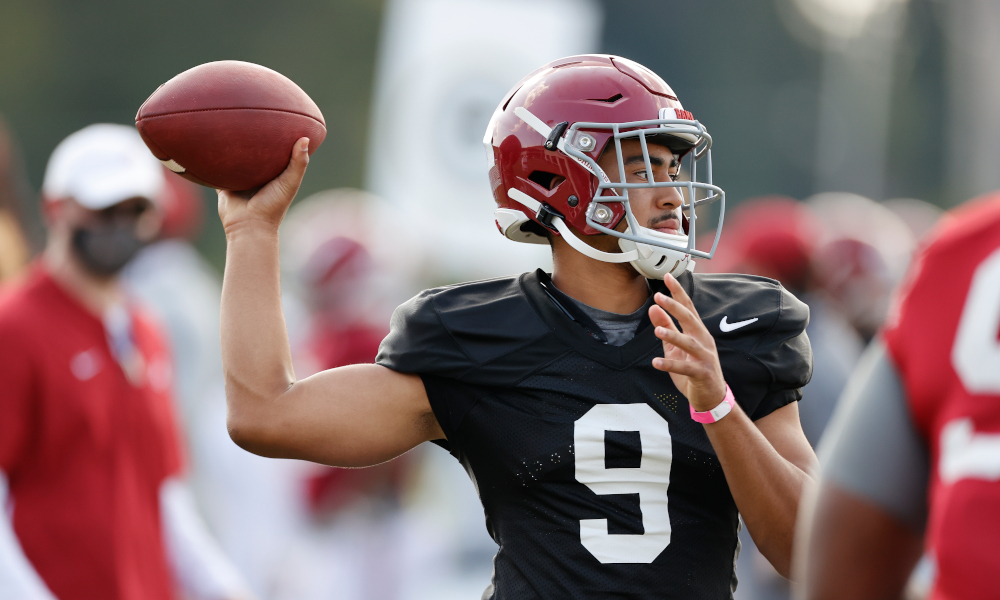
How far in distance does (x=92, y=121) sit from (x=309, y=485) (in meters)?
14.6

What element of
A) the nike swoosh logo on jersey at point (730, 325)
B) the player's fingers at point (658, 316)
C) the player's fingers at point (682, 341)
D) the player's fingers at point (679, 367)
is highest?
the player's fingers at point (658, 316)

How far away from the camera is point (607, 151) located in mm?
2551

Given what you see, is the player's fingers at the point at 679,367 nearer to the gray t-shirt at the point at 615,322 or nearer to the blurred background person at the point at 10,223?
the gray t-shirt at the point at 615,322

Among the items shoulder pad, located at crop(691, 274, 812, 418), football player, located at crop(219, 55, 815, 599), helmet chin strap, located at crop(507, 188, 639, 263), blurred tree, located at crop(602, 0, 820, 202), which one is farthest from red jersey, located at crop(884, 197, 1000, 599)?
blurred tree, located at crop(602, 0, 820, 202)

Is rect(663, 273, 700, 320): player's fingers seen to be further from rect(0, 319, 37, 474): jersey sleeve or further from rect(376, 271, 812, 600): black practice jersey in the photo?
rect(0, 319, 37, 474): jersey sleeve

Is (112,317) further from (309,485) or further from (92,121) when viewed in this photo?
(92,121)

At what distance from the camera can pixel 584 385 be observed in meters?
2.42

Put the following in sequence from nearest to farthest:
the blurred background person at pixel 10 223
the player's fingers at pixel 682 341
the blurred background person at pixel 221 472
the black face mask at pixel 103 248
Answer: the player's fingers at pixel 682 341 < the black face mask at pixel 103 248 < the blurred background person at pixel 10 223 < the blurred background person at pixel 221 472

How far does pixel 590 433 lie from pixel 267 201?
0.85 metres

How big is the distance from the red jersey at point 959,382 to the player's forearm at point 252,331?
1.30m

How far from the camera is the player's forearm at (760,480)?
2.22 metres

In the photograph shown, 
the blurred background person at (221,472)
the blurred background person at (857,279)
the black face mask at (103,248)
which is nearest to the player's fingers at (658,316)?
the black face mask at (103,248)

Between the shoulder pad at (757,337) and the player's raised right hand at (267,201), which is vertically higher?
the player's raised right hand at (267,201)

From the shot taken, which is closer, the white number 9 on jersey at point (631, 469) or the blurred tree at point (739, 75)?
the white number 9 on jersey at point (631, 469)
